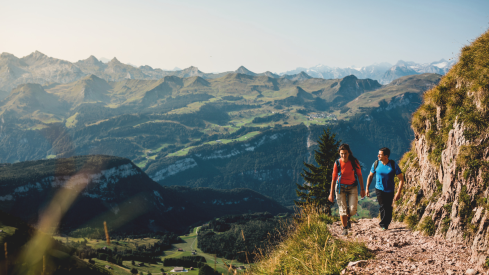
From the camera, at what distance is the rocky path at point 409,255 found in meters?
7.36

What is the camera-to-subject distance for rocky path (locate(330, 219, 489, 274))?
7.36 meters

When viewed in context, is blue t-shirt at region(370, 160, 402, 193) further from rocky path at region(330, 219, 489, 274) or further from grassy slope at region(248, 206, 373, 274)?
grassy slope at region(248, 206, 373, 274)

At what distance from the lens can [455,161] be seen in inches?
440

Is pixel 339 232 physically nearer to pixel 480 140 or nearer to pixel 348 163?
pixel 348 163

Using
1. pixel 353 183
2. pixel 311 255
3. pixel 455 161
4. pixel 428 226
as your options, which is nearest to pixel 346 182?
pixel 353 183

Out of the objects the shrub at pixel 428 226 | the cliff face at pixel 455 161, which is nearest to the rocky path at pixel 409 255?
the shrub at pixel 428 226

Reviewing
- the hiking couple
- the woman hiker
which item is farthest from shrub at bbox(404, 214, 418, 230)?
the woman hiker

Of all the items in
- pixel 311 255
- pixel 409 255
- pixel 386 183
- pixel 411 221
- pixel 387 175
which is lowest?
pixel 411 221

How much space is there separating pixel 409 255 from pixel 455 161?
5.27 m

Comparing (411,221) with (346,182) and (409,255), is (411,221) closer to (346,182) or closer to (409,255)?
(346,182)

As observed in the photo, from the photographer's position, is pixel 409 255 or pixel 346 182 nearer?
pixel 409 255

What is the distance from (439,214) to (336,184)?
4205mm

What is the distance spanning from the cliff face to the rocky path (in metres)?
0.47

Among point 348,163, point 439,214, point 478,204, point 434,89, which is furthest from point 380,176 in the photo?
A: point 434,89
